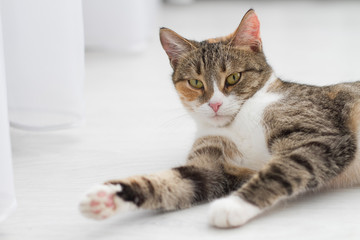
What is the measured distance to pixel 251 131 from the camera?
59.3 inches

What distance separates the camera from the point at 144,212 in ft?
4.51

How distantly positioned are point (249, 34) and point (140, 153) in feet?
1.81

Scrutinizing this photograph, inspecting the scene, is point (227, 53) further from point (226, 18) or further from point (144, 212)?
point (226, 18)

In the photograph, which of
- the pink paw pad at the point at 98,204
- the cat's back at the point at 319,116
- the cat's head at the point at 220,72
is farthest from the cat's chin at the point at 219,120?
the pink paw pad at the point at 98,204

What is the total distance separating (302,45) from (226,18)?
1222 millimetres

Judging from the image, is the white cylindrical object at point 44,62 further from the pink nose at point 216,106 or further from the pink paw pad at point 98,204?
the pink paw pad at point 98,204

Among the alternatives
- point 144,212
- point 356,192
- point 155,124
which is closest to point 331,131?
point 356,192

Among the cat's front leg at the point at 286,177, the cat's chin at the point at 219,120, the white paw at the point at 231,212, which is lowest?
the white paw at the point at 231,212

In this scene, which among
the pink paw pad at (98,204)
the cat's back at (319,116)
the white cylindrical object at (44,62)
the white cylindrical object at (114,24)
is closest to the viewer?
the pink paw pad at (98,204)

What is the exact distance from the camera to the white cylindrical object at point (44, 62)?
1814 millimetres

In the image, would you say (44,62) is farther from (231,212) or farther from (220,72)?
(231,212)

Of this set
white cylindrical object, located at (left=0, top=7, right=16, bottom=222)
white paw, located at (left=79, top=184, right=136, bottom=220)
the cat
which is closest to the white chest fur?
the cat

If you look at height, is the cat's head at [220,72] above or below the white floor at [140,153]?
above

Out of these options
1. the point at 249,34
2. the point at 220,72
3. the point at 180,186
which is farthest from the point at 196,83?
the point at 180,186
